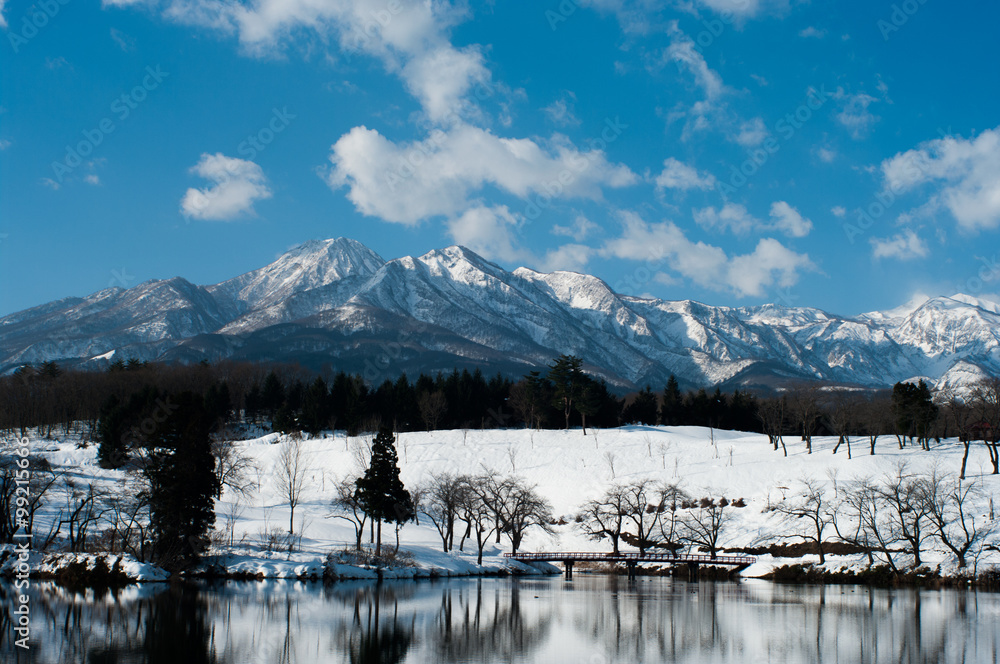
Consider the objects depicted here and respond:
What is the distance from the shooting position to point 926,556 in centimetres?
6147

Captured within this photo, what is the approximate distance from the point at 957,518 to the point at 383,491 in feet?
163

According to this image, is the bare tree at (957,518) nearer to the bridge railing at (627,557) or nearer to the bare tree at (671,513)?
the bridge railing at (627,557)

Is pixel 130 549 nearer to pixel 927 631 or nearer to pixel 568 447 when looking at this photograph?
pixel 927 631

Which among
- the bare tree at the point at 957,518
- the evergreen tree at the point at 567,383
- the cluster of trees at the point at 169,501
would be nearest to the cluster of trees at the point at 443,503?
the cluster of trees at the point at 169,501

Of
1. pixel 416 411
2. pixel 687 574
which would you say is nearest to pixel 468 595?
pixel 687 574

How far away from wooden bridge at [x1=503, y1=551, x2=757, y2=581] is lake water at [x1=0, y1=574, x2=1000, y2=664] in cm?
1892

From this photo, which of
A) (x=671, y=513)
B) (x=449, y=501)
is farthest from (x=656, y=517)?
(x=449, y=501)

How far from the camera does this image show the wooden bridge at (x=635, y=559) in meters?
69.9

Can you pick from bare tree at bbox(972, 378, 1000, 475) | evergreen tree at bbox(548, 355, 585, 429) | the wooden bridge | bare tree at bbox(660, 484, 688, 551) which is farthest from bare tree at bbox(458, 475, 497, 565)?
bare tree at bbox(972, 378, 1000, 475)

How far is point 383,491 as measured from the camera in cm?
6303

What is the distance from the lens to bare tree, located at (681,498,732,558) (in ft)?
238

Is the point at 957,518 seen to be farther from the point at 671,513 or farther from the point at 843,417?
the point at 843,417

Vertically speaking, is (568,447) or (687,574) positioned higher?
(568,447)

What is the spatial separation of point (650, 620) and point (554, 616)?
4.92m
